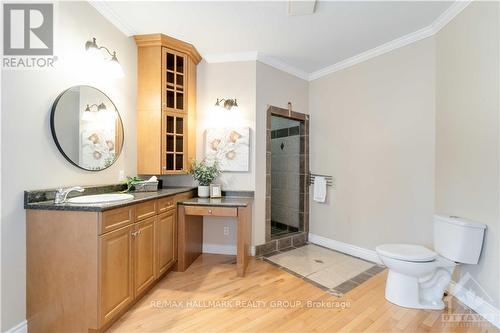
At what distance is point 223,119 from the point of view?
121 inches

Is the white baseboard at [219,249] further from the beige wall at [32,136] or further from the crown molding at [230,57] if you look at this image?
the crown molding at [230,57]

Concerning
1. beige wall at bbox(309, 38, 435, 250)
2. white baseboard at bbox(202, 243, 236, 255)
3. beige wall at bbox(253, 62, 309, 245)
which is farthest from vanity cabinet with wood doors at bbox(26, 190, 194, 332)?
beige wall at bbox(309, 38, 435, 250)

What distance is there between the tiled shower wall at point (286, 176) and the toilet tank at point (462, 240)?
197 cm

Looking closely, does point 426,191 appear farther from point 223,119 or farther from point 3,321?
point 3,321

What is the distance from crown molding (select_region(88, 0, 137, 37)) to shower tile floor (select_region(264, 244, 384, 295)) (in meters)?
3.07

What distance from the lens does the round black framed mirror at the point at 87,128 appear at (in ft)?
5.86

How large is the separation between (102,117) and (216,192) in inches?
56.6

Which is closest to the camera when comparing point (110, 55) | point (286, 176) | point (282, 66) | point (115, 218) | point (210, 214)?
point (115, 218)

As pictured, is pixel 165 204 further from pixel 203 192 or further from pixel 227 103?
pixel 227 103

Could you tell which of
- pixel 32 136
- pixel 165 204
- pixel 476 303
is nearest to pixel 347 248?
pixel 476 303

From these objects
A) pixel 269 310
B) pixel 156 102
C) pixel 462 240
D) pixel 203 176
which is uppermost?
pixel 156 102

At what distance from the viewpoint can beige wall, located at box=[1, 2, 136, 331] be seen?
145 cm

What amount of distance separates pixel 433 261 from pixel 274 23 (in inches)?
103

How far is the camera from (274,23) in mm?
2359
